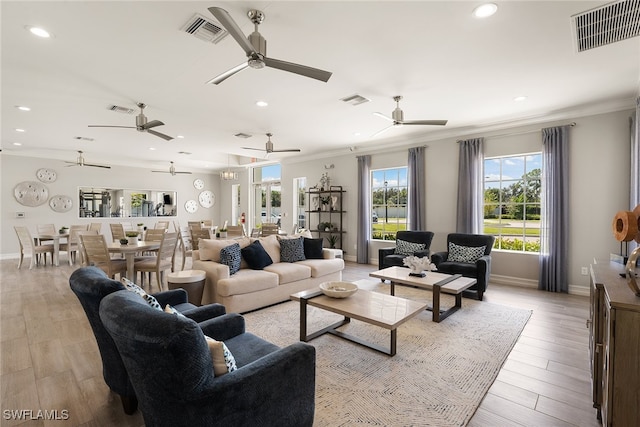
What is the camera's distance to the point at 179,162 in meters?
10.0

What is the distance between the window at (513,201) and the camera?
5.06 metres

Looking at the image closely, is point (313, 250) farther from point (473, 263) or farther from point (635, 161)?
point (635, 161)

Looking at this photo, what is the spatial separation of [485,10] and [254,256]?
363 centimetres

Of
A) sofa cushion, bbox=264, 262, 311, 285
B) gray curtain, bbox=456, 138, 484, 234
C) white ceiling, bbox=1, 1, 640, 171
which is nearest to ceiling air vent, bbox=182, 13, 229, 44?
white ceiling, bbox=1, 1, 640, 171

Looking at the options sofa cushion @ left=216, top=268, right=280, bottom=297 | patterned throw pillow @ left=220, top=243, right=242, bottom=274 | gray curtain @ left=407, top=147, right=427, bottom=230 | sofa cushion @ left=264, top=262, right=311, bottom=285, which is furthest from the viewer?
gray curtain @ left=407, top=147, right=427, bottom=230

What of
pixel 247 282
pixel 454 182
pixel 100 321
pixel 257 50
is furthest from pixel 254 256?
pixel 454 182

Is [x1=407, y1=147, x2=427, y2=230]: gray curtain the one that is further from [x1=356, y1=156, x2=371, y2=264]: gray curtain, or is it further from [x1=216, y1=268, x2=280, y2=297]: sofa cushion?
[x1=216, y1=268, x2=280, y2=297]: sofa cushion

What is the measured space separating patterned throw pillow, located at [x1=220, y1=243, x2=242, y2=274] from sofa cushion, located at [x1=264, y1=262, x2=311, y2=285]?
44 cm

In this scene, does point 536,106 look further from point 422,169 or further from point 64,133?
point 64,133

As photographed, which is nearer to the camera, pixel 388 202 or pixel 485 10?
pixel 485 10

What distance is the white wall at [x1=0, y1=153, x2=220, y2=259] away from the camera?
7641mm

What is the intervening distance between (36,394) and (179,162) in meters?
8.94

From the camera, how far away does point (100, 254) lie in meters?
4.45

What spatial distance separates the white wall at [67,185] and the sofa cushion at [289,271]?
783 centimetres
